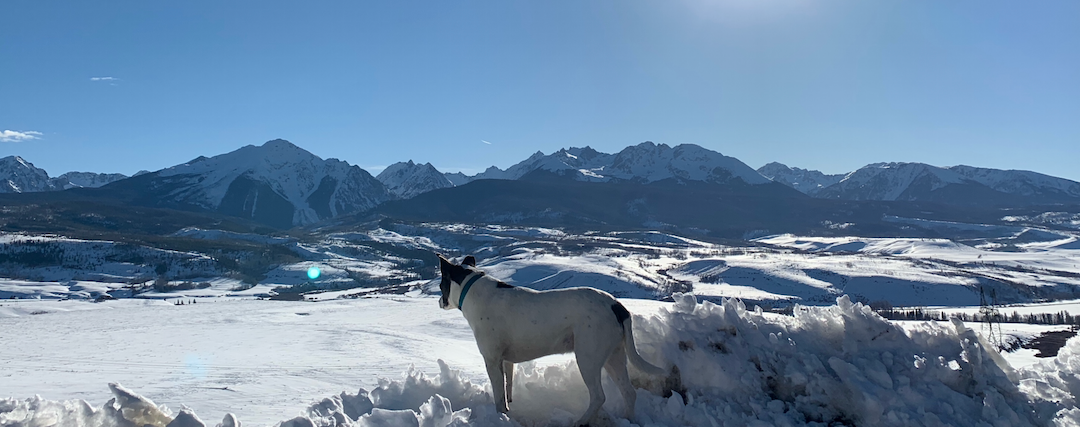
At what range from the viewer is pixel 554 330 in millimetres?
4613

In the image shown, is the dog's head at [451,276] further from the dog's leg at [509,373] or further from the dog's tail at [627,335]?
the dog's tail at [627,335]

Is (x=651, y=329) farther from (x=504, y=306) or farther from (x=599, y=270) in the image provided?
(x=599, y=270)

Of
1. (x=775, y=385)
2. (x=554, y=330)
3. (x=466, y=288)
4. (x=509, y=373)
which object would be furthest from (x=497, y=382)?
(x=775, y=385)

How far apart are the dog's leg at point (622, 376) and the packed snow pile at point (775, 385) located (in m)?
0.15

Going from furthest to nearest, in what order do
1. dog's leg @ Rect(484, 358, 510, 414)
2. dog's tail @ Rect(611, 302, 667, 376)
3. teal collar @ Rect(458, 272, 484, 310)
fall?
teal collar @ Rect(458, 272, 484, 310)
dog's leg @ Rect(484, 358, 510, 414)
dog's tail @ Rect(611, 302, 667, 376)

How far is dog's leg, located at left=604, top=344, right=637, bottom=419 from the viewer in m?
4.74

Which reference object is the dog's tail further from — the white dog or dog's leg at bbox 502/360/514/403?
dog's leg at bbox 502/360/514/403

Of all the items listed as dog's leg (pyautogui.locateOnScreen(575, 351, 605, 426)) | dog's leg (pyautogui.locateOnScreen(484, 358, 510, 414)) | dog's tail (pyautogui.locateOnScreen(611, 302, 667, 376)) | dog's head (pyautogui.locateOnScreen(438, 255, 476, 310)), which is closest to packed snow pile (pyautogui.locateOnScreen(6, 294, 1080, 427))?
dog's leg (pyautogui.locateOnScreen(484, 358, 510, 414))

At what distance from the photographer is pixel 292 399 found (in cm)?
1409

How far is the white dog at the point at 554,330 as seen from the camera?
4523 millimetres

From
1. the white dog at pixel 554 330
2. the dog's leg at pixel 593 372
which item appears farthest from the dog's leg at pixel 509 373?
the dog's leg at pixel 593 372

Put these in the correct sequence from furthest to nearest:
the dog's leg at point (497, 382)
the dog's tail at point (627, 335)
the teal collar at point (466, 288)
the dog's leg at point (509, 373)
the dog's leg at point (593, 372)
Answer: the dog's leg at point (509, 373) < the teal collar at point (466, 288) < the dog's leg at point (497, 382) < the dog's tail at point (627, 335) < the dog's leg at point (593, 372)

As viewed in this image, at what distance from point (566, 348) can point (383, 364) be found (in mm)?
18016

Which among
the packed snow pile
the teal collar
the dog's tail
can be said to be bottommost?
the packed snow pile
